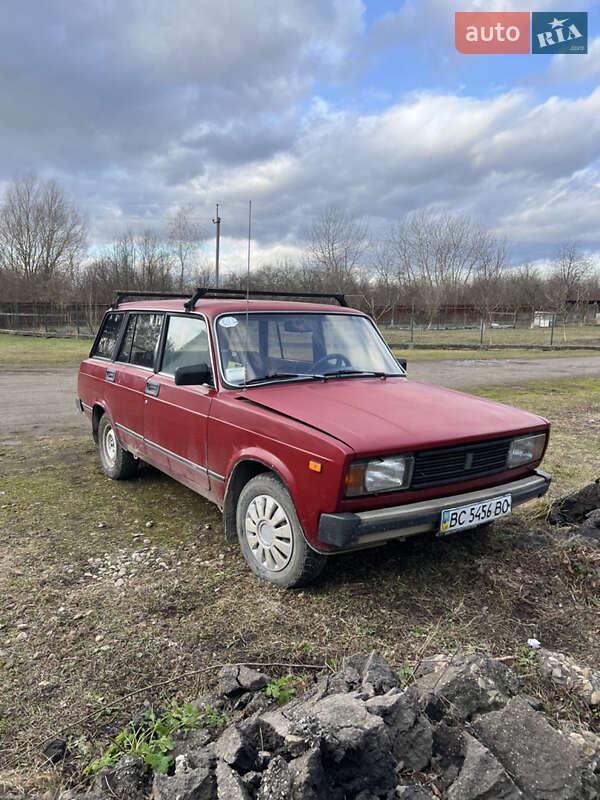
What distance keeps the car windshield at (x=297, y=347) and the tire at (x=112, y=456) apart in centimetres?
217

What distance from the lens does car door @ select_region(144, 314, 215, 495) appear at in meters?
4.09

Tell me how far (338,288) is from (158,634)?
120ft

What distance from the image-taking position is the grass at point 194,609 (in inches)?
98.6

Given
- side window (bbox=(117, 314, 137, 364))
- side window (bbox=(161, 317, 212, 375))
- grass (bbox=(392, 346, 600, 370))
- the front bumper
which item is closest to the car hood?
the front bumper

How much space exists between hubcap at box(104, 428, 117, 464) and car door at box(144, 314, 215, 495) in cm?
95

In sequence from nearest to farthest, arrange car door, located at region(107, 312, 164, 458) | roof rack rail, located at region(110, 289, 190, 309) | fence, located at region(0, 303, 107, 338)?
car door, located at region(107, 312, 164, 458) → roof rack rail, located at region(110, 289, 190, 309) → fence, located at region(0, 303, 107, 338)

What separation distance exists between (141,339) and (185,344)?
3.21ft

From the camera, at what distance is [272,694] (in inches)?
96.1

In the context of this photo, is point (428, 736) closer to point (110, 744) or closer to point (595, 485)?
point (110, 744)

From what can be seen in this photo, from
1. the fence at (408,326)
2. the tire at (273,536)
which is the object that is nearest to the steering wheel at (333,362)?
the tire at (273,536)

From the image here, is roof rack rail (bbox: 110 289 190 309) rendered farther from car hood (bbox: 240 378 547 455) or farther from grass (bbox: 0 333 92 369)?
grass (bbox: 0 333 92 369)

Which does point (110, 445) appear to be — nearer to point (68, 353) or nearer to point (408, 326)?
point (68, 353)

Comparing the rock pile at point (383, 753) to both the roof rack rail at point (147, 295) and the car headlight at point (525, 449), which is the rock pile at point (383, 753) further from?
the roof rack rail at point (147, 295)

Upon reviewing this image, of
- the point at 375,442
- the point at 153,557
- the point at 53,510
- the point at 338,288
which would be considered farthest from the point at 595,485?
the point at 338,288
